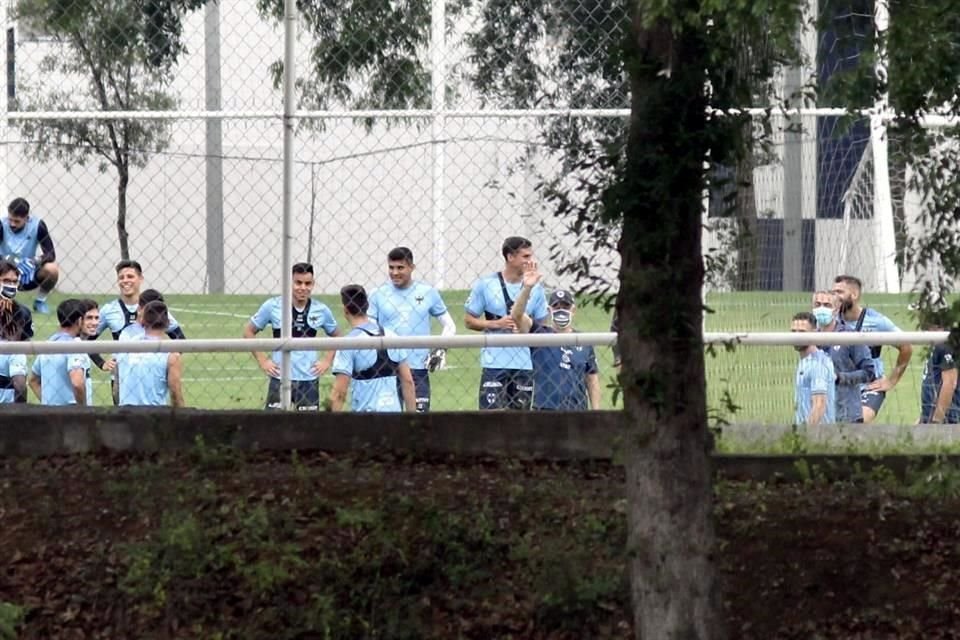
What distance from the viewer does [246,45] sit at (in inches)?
348

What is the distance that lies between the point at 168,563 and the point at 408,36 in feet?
11.3

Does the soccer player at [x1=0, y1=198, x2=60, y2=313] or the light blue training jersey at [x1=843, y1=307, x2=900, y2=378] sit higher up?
the soccer player at [x1=0, y1=198, x2=60, y2=313]

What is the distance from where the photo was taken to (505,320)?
1022 cm

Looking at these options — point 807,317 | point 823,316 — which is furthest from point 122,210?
point 823,316

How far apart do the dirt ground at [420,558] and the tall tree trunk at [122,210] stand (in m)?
2.65

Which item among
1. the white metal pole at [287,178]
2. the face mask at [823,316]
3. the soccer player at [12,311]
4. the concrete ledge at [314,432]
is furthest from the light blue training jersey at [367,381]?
the face mask at [823,316]

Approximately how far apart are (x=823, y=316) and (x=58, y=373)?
202 inches

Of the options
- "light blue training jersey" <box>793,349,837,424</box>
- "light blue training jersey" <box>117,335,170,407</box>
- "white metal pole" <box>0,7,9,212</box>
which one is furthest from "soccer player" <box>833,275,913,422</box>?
"white metal pole" <box>0,7,9,212</box>

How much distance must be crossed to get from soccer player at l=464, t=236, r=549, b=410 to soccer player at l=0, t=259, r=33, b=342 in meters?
2.75

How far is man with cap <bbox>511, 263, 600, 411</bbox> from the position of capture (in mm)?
9531

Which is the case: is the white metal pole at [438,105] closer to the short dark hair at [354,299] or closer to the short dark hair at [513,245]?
the short dark hair at [513,245]

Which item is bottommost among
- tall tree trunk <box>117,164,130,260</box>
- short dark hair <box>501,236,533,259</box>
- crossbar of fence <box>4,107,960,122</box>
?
short dark hair <box>501,236,533,259</box>

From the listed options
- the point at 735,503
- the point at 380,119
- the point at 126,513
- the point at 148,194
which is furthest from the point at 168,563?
the point at 148,194

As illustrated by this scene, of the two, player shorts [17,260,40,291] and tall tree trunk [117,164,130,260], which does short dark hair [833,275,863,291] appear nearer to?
tall tree trunk [117,164,130,260]
